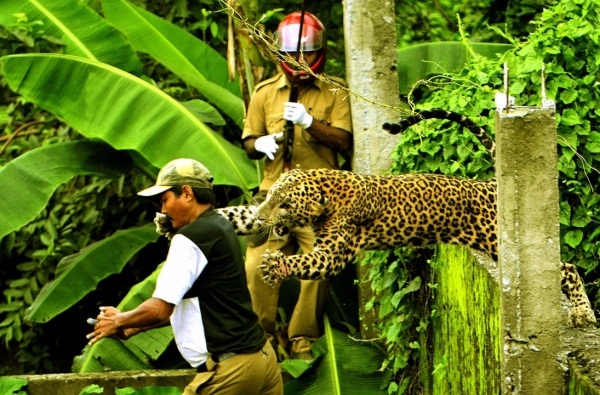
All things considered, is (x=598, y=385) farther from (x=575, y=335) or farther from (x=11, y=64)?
(x=11, y=64)

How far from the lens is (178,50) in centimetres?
962

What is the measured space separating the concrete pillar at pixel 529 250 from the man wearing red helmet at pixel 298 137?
3989mm

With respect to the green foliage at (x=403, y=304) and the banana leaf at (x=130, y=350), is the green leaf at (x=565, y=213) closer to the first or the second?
the green foliage at (x=403, y=304)

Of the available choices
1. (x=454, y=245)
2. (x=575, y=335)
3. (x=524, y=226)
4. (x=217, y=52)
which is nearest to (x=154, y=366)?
(x=217, y=52)

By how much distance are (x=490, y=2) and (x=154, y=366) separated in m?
4.09

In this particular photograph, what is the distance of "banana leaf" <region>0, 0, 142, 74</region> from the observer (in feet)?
30.1

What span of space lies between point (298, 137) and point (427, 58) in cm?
139

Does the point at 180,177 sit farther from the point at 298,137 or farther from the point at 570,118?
the point at 298,137

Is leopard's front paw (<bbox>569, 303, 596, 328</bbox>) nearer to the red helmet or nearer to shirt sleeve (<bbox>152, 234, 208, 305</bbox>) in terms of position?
shirt sleeve (<bbox>152, 234, 208, 305</bbox>)

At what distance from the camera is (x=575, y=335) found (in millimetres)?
4840

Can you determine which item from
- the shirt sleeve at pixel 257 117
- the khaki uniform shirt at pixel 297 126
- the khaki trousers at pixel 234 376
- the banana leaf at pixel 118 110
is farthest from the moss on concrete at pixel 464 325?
the banana leaf at pixel 118 110

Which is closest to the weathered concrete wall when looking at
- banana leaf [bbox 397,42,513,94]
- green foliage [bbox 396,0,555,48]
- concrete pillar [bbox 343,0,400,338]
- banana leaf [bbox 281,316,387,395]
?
banana leaf [bbox 281,316,387,395]

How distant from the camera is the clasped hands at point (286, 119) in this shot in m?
7.98

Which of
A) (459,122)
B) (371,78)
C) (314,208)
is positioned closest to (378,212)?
(314,208)
